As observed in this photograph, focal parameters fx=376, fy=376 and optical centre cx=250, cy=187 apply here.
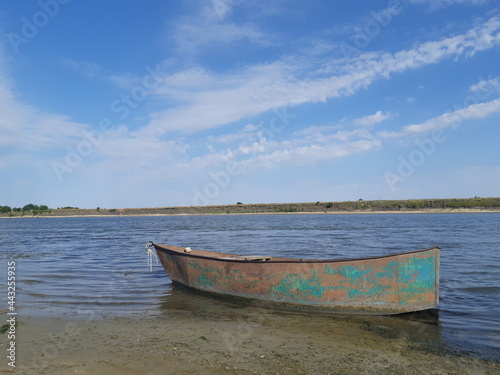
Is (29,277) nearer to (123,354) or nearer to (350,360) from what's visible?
(123,354)

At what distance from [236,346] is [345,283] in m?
2.95

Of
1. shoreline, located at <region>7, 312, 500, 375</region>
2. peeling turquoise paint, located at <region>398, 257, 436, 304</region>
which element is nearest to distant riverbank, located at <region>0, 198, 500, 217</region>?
peeling turquoise paint, located at <region>398, 257, 436, 304</region>

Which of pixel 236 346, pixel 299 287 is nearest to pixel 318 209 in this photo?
pixel 299 287

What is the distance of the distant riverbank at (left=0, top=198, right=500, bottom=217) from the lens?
78.1 m

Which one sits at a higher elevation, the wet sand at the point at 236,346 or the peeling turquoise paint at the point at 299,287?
the peeling turquoise paint at the point at 299,287

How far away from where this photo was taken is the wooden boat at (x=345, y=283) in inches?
304

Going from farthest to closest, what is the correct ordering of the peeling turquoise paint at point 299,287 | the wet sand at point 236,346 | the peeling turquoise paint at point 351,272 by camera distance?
the peeling turquoise paint at point 299,287 → the peeling turquoise paint at point 351,272 → the wet sand at point 236,346

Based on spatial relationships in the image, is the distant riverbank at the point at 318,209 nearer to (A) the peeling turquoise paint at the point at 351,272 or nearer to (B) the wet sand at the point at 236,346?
(A) the peeling turquoise paint at the point at 351,272

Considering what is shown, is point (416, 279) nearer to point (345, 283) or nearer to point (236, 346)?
point (345, 283)

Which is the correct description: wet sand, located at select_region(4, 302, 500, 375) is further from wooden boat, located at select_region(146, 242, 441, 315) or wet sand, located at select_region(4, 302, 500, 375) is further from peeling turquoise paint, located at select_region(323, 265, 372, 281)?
peeling turquoise paint, located at select_region(323, 265, 372, 281)

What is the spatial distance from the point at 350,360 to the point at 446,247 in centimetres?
1666

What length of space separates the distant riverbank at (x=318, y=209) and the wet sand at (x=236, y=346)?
81182 millimetres

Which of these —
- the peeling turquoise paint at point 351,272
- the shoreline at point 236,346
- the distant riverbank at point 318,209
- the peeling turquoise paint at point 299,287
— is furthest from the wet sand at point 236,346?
the distant riverbank at point 318,209

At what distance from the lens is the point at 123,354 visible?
5.92m
